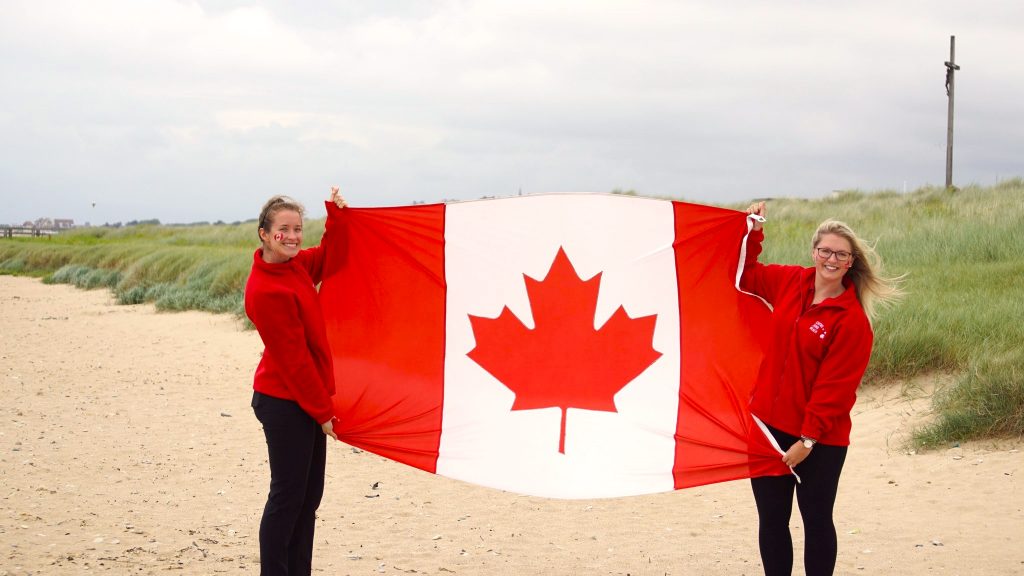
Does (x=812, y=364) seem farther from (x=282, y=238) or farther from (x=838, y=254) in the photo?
(x=282, y=238)

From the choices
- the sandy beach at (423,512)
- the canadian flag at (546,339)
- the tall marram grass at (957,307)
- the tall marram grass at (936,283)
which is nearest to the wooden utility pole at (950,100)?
the tall marram grass at (936,283)

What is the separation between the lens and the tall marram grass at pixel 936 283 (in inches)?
321

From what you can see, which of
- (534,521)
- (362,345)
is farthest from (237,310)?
(362,345)

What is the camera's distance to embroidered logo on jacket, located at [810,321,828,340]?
410 cm

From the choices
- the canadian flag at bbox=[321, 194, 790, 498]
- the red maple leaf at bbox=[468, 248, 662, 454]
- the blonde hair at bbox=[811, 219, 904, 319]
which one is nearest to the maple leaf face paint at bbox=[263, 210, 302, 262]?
the canadian flag at bbox=[321, 194, 790, 498]

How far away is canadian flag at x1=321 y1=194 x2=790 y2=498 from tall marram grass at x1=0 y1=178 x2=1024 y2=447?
402cm

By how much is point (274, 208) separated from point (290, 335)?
→ 24.4 inches

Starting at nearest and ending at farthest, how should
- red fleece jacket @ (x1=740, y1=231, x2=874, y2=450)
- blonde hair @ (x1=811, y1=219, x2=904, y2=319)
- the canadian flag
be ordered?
red fleece jacket @ (x1=740, y1=231, x2=874, y2=450)
blonde hair @ (x1=811, y1=219, x2=904, y2=319)
the canadian flag

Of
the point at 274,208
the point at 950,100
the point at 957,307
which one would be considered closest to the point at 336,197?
the point at 274,208

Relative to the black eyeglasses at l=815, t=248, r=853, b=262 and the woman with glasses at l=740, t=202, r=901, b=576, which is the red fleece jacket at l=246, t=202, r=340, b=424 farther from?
the black eyeglasses at l=815, t=248, r=853, b=262

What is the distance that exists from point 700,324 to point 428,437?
65.2 inches

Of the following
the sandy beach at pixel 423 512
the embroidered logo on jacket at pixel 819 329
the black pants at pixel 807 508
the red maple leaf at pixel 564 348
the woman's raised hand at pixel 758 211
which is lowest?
the sandy beach at pixel 423 512

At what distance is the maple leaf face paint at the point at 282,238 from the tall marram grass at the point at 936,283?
20.2 feet

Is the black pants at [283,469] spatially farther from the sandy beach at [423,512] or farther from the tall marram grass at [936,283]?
the tall marram grass at [936,283]
